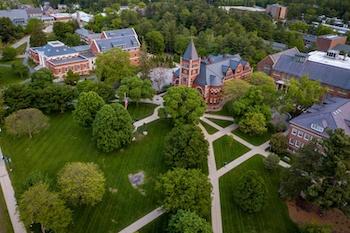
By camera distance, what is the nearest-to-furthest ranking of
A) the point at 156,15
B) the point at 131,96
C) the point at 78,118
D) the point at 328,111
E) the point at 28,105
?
the point at 328,111 < the point at 78,118 < the point at 28,105 < the point at 131,96 < the point at 156,15

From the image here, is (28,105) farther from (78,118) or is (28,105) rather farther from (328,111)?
(328,111)

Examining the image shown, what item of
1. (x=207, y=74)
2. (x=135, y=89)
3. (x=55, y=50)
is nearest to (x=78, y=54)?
(x=55, y=50)

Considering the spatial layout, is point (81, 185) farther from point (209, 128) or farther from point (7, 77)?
point (7, 77)

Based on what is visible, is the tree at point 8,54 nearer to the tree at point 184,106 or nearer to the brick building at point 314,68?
the tree at point 184,106

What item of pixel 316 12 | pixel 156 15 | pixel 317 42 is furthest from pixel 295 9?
pixel 156 15

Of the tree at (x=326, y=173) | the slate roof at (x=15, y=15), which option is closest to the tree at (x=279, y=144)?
the tree at (x=326, y=173)

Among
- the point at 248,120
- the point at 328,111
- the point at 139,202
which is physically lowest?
the point at 139,202
